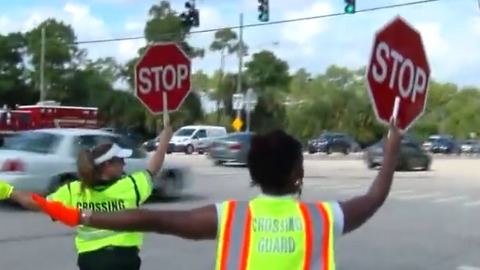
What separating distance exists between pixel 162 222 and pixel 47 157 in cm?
1478

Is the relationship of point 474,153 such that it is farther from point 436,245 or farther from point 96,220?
point 96,220

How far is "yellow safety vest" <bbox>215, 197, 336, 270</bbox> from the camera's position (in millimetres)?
3162

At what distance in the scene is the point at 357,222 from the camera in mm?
3297

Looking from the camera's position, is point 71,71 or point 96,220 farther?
point 71,71

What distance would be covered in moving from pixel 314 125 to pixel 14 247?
9389 centimetres

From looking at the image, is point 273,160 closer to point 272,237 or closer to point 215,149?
point 272,237

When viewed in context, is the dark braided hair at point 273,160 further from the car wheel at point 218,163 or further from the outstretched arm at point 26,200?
the car wheel at point 218,163

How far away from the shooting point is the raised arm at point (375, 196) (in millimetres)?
3281

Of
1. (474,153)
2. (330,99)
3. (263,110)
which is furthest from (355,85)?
(474,153)

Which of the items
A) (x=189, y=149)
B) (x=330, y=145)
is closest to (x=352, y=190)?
(x=189, y=149)

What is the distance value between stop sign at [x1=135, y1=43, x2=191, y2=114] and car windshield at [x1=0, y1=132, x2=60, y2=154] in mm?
12523

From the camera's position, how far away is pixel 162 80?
5332 millimetres

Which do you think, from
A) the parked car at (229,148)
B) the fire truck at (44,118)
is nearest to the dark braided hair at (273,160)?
the parked car at (229,148)

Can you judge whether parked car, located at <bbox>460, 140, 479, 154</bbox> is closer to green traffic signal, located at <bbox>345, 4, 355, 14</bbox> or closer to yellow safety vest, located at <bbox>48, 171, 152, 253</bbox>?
green traffic signal, located at <bbox>345, 4, 355, 14</bbox>
